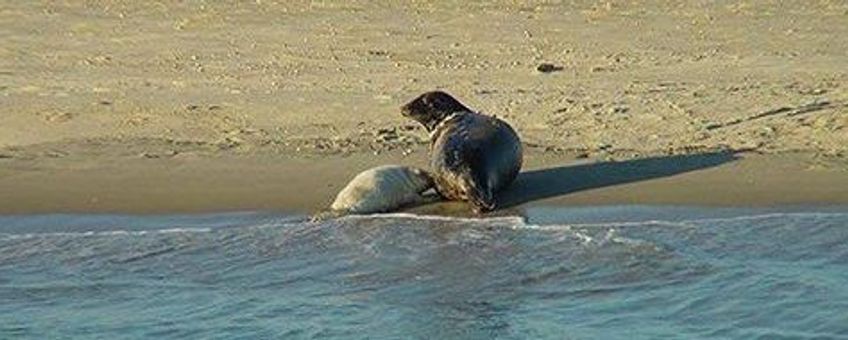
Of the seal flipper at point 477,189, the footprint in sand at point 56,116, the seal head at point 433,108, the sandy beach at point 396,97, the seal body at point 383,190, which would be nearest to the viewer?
the seal flipper at point 477,189

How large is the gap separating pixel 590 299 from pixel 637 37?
6275mm

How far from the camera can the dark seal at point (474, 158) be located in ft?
31.1

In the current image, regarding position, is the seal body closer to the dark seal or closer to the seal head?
the dark seal

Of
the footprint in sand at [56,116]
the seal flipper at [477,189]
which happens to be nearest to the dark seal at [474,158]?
the seal flipper at [477,189]

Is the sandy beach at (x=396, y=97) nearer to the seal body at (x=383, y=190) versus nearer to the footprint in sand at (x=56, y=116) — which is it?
the footprint in sand at (x=56, y=116)

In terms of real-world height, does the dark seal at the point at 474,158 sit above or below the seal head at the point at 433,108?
below

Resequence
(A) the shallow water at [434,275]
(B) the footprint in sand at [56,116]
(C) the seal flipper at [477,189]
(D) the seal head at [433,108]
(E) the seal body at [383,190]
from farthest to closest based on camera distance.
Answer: (B) the footprint in sand at [56,116] < (D) the seal head at [433,108] < (E) the seal body at [383,190] < (C) the seal flipper at [477,189] < (A) the shallow water at [434,275]

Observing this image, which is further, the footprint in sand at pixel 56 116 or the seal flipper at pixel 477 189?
the footprint in sand at pixel 56 116

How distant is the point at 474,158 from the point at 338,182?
101cm

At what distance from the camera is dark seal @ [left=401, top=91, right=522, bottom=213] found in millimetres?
9484

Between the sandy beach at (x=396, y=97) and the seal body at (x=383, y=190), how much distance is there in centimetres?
19

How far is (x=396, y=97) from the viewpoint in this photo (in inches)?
479

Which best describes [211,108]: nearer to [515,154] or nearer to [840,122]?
[515,154]

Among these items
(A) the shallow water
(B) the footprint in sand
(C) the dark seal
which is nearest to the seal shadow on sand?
(C) the dark seal
